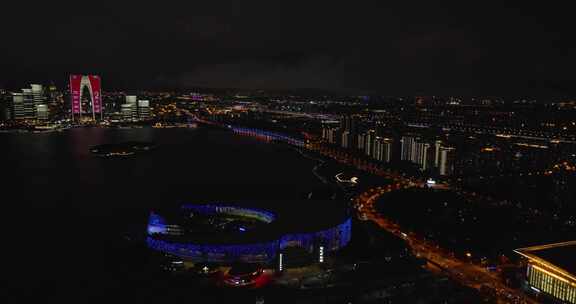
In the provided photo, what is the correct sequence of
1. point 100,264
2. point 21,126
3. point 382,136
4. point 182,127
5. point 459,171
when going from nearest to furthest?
point 100,264, point 459,171, point 382,136, point 21,126, point 182,127

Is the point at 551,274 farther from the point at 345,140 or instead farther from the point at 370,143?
the point at 345,140

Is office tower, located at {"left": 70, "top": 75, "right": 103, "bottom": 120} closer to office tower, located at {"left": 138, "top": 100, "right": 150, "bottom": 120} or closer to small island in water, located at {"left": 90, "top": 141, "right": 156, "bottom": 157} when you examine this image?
office tower, located at {"left": 138, "top": 100, "right": 150, "bottom": 120}

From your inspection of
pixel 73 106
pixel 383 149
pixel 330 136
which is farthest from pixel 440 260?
pixel 73 106

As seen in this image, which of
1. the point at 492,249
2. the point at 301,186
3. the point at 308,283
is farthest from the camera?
the point at 301,186

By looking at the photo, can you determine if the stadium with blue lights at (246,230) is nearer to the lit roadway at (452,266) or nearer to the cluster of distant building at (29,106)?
the lit roadway at (452,266)

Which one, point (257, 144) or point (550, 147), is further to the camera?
point (257, 144)

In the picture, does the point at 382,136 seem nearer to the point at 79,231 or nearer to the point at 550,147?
the point at 550,147

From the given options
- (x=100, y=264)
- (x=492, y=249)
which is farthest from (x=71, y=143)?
(x=492, y=249)
